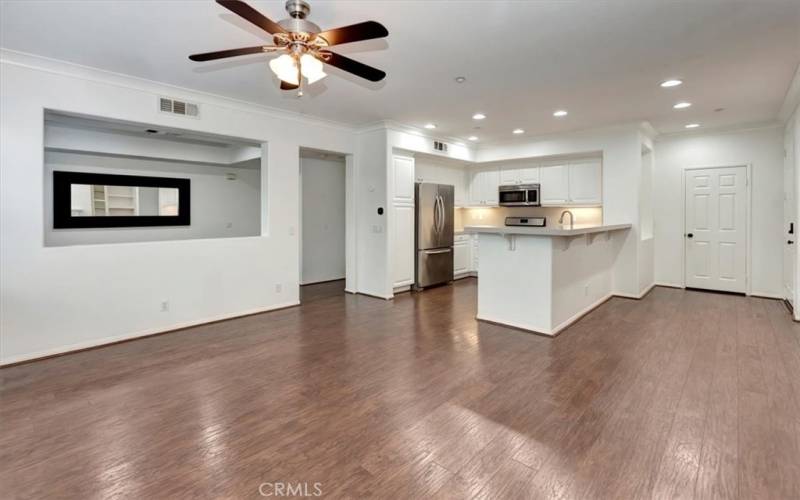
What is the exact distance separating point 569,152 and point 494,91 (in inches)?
105

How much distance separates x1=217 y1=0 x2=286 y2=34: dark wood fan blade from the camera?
6.42ft

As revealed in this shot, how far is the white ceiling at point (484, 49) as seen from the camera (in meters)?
2.65

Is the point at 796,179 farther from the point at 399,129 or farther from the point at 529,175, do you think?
the point at 399,129

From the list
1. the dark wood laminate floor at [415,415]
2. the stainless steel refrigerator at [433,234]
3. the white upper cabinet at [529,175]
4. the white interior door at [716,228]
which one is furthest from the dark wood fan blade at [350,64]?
the white interior door at [716,228]

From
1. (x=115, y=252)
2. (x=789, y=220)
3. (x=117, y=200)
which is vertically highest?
(x=117, y=200)

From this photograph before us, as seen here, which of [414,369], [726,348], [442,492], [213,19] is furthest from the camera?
[726,348]

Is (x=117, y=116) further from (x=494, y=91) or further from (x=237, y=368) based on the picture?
(x=494, y=91)

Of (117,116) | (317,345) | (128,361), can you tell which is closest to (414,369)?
(317,345)

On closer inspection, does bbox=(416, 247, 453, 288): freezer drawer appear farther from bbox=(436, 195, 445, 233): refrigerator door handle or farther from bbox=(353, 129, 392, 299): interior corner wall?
bbox=(353, 129, 392, 299): interior corner wall

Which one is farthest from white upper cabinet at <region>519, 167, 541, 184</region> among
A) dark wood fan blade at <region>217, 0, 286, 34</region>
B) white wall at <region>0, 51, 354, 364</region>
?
dark wood fan blade at <region>217, 0, 286, 34</region>

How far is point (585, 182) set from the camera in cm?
649

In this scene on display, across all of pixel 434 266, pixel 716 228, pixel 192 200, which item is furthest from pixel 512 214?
pixel 192 200

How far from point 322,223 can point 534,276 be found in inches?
179

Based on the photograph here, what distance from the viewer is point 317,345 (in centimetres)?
385
